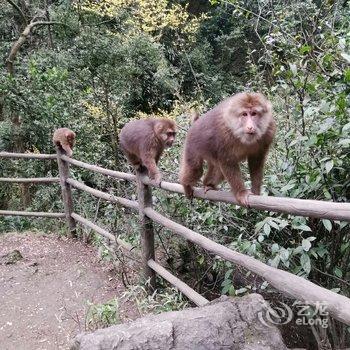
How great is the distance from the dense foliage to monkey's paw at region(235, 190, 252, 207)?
314mm

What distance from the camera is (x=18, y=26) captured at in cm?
1111

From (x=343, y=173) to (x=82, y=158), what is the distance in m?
5.88

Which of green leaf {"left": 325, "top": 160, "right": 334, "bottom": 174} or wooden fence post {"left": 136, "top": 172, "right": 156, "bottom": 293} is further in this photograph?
wooden fence post {"left": 136, "top": 172, "right": 156, "bottom": 293}

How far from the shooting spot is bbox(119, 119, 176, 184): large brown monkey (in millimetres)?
4078

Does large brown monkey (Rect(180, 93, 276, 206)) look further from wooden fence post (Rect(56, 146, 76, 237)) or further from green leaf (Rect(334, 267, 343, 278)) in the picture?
wooden fence post (Rect(56, 146, 76, 237))

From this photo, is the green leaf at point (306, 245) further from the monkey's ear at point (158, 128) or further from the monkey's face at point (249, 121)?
the monkey's ear at point (158, 128)

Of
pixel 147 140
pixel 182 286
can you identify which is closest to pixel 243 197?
pixel 182 286

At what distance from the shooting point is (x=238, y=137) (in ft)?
8.61

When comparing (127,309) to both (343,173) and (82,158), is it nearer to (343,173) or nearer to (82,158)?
(343,173)

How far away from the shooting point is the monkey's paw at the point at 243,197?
8.11 ft

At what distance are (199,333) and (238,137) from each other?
105 centimetres

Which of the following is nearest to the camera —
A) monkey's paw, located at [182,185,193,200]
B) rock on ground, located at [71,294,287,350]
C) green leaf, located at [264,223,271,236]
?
rock on ground, located at [71,294,287,350]

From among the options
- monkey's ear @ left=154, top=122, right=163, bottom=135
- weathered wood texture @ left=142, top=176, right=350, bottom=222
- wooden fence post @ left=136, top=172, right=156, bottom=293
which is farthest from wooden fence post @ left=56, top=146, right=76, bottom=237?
weathered wood texture @ left=142, top=176, right=350, bottom=222

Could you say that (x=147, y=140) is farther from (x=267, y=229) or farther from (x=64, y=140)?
(x=64, y=140)
